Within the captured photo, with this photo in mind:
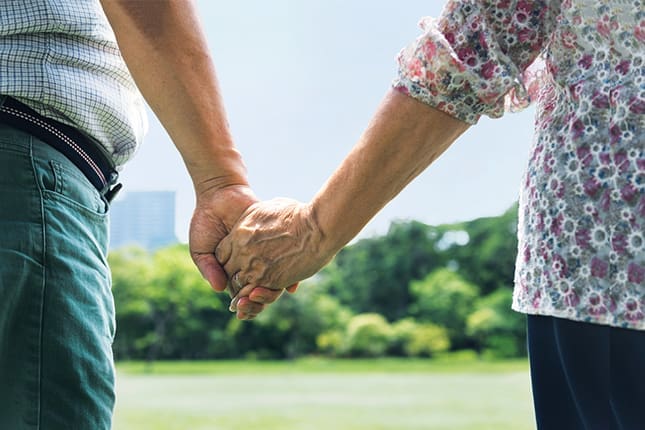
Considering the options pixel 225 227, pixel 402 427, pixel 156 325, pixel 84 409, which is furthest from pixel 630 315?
pixel 156 325

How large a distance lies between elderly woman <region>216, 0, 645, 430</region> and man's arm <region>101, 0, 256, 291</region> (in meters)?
0.34

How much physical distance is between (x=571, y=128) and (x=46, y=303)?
54 centimetres

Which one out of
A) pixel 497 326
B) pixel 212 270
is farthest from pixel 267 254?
pixel 497 326

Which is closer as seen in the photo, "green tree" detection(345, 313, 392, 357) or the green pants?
the green pants

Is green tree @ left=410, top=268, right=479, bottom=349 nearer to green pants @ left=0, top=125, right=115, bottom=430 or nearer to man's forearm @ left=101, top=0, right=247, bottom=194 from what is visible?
man's forearm @ left=101, top=0, right=247, bottom=194

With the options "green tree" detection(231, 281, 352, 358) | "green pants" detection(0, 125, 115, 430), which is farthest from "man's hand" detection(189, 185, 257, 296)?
"green tree" detection(231, 281, 352, 358)

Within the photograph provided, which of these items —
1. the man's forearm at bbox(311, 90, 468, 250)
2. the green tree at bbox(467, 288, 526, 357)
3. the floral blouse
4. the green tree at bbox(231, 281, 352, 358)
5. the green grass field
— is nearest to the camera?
the floral blouse

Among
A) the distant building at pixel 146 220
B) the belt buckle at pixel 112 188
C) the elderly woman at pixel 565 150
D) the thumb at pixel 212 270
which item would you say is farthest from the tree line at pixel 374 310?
the elderly woman at pixel 565 150

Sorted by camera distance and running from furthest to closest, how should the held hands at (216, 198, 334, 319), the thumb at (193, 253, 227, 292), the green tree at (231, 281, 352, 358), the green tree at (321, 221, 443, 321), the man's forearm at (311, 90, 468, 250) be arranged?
the green tree at (321, 221, 443, 321)
the green tree at (231, 281, 352, 358)
the thumb at (193, 253, 227, 292)
the held hands at (216, 198, 334, 319)
the man's forearm at (311, 90, 468, 250)

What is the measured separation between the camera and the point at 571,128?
706 mm

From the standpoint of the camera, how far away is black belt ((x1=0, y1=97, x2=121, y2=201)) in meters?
0.88

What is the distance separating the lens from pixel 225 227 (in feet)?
4.16

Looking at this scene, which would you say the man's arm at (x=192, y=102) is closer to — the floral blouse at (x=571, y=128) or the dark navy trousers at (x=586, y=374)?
the floral blouse at (x=571, y=128)

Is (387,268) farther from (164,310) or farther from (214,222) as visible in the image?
(214,222)
